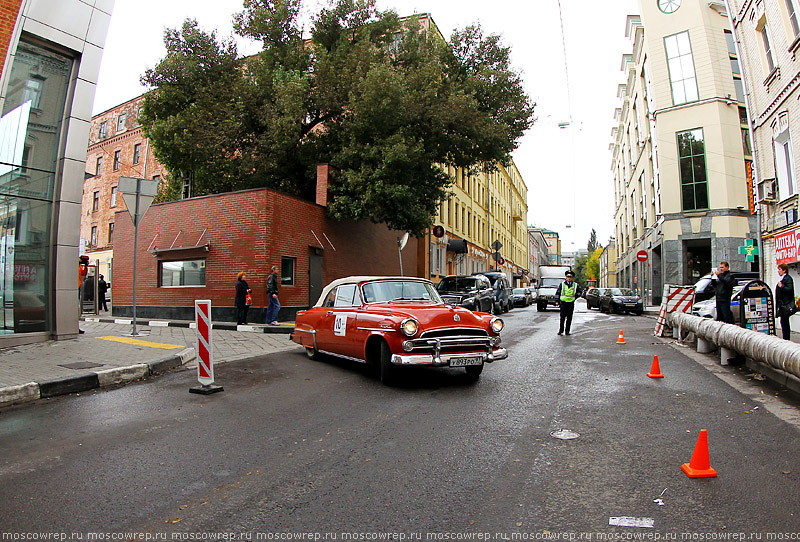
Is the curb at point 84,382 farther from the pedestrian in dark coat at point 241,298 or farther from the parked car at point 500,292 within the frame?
the parked car at point 500,292

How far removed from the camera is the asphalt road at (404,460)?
290cm

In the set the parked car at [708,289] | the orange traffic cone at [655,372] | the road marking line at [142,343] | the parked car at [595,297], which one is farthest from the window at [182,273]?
the parked car at [595,297]

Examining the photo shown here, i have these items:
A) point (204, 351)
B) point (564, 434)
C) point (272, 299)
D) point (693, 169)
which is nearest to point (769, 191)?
point (693, 169)

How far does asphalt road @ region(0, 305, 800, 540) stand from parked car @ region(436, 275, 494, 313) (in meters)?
12.4

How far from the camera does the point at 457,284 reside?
68.0ft

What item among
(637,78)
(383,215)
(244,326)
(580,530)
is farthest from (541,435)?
(637,78)

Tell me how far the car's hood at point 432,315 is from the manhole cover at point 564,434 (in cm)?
234

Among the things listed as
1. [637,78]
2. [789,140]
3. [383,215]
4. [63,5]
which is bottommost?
[383,215]

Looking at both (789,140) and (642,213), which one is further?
(642,213)

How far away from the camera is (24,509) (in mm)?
3068

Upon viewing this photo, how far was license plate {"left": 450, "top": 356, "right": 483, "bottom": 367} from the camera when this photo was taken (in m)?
6.58

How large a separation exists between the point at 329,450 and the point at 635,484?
2.35 m

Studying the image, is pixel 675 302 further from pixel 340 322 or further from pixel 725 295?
pixel 340 322

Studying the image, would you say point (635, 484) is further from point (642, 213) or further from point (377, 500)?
point (642, 213)
